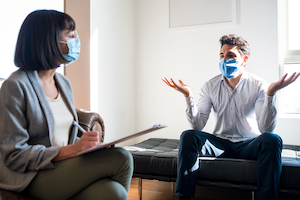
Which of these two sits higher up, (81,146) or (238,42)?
(238,42)

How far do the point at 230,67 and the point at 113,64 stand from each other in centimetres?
164

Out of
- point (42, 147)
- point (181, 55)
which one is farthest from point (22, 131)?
point (181, 55)

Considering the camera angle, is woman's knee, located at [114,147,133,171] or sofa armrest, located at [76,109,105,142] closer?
woman's knee, located at [114,147,133,171]

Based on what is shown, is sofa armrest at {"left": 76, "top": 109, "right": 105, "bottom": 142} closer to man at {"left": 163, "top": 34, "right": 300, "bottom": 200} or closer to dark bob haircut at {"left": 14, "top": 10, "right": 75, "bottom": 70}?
man at {"left": 163, "top": 34, "right": 300, "bottom": 200}

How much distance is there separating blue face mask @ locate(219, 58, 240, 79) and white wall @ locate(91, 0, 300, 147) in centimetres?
141

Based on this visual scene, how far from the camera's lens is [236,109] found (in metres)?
2.13

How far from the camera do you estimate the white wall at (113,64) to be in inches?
116

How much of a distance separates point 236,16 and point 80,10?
1.97 m

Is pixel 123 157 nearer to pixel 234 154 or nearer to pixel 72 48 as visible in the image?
pixel 72 48

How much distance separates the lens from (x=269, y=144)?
1748 mm

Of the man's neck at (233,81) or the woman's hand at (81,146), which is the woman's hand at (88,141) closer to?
the woman's hand at (81,146)

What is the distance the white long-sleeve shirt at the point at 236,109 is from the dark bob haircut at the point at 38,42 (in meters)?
1.10

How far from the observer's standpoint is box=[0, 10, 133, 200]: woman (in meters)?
1.04

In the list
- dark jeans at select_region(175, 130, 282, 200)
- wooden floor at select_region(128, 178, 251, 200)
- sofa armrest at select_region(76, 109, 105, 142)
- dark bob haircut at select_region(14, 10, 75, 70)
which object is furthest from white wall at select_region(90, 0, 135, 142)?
dark bob haircut at select_region(14, 10, 75, 70)
